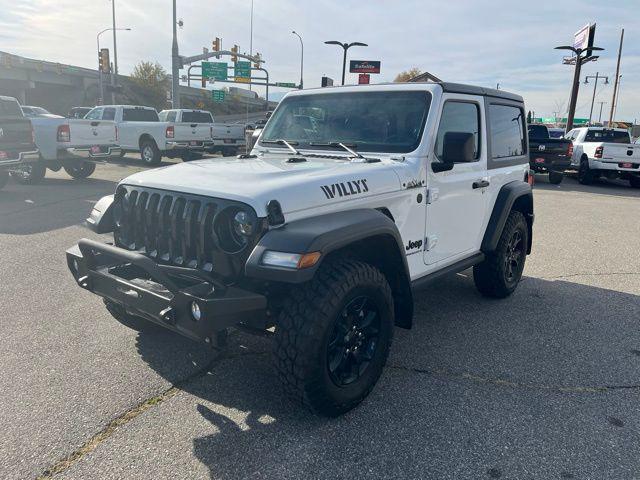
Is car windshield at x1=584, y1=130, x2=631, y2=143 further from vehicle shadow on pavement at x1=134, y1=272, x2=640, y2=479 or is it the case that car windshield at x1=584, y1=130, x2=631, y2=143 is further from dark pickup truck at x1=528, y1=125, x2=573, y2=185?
vehicle shadow on pavement at x1=134, y1=272, x2=640, y2=479

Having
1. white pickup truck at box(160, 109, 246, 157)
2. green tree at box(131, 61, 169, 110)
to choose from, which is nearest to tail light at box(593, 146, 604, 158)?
white pickup truck at box(160, 109, 246, 157)

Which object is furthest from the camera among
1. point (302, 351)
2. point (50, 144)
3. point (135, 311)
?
point (50, 144)

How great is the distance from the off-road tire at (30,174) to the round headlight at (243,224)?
37.2 ft

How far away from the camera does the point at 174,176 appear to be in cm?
320

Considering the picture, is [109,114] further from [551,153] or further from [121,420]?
[121,420]

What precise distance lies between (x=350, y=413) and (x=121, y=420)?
130 cm

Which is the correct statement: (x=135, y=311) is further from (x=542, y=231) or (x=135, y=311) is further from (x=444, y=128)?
(x=542, y=231)

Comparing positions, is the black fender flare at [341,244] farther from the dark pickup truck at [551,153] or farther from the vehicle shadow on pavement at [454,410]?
the dark pickup truck at [551,153]

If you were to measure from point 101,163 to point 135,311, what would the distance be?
58.1ft

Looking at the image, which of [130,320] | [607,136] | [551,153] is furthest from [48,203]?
[607,136]

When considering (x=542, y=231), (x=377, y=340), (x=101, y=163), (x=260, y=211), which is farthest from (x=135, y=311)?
(x=101, y=163)

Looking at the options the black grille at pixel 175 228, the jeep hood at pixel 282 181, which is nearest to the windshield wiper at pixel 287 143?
the jeep hood at pixel 282 181

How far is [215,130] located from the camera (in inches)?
672

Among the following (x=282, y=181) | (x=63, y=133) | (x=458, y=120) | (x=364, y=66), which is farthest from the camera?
(x=364, y=66)
